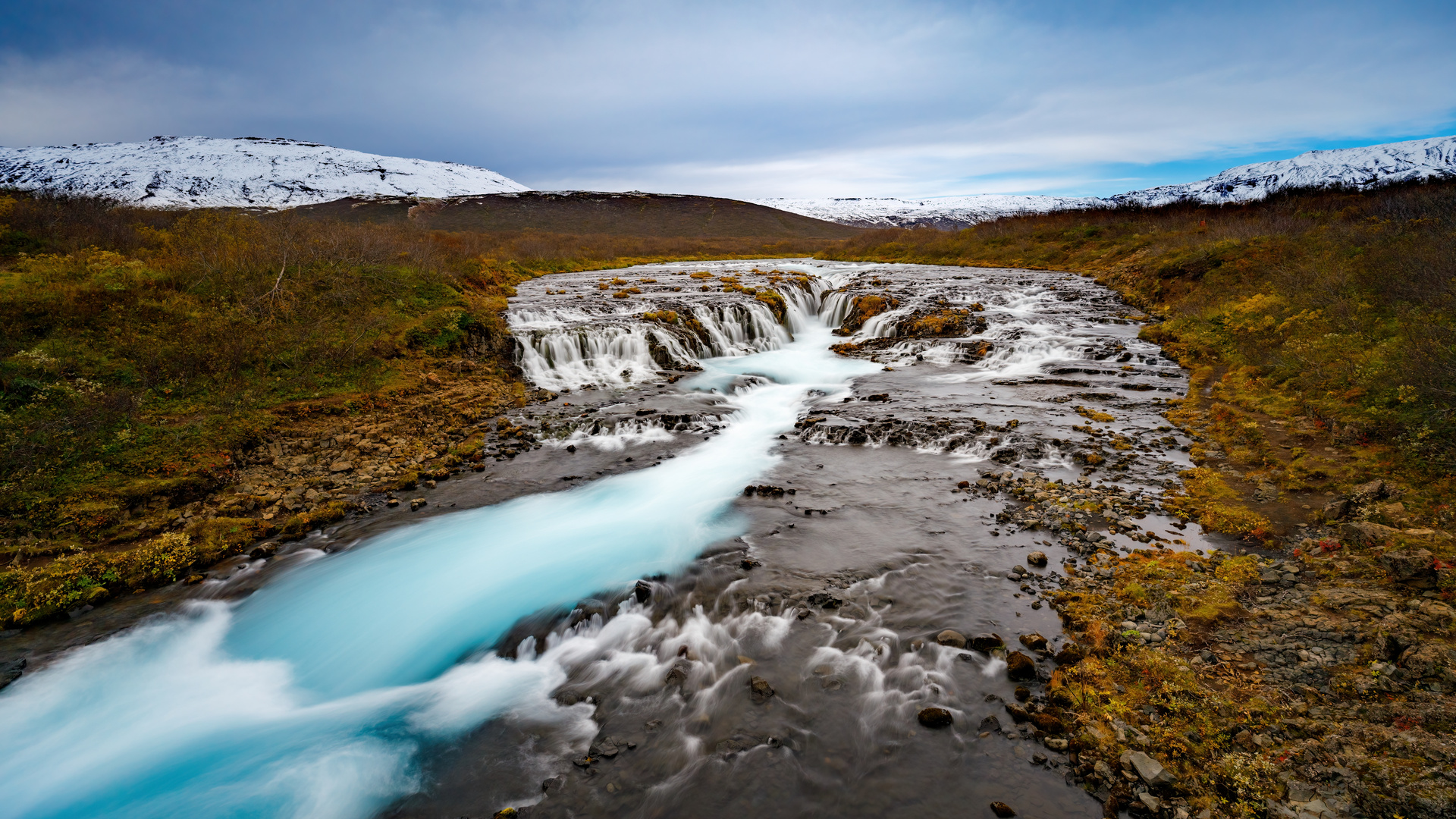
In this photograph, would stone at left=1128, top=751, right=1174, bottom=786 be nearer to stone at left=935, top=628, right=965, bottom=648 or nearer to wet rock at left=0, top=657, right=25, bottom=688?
stone at left=935, top=628, right=965, bottom=648

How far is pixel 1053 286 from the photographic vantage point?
25.3m

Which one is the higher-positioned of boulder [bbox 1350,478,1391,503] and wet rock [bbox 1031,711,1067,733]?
boulder [bbox 1350,478,1391,503]

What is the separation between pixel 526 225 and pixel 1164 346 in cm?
8618

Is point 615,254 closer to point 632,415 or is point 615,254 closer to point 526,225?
point 632,415

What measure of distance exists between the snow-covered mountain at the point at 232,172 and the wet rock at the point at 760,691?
132140 mm

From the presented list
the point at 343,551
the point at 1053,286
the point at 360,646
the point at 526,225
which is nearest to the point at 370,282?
the point at 343,551

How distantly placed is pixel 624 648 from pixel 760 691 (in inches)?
62.1

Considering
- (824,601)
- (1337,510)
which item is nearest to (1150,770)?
(824,601)

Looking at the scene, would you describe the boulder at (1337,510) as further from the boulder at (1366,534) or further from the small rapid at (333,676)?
the small rapid at (333,676)

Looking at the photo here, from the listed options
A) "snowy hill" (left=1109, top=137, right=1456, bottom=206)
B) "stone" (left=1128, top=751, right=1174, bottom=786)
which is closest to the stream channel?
"stone" (left=1128, top=751, right=1174, bottom=786)

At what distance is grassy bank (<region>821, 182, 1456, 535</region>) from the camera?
22.5 feet

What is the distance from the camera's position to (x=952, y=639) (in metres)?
5.32

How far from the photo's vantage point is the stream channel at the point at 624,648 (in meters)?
4.39

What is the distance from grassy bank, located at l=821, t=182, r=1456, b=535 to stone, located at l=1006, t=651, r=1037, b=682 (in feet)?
12.0
